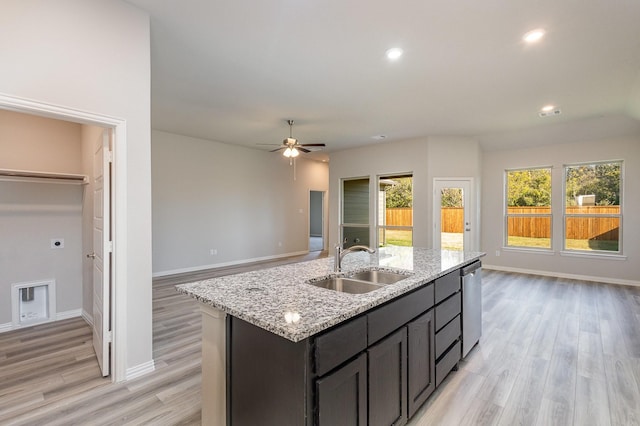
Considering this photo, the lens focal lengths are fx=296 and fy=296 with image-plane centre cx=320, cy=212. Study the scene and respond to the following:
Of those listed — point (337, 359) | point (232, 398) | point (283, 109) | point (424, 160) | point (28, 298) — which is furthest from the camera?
point (424, 160)

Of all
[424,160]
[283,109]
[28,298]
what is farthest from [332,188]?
[28,298]

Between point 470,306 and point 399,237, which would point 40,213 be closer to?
point 470,306

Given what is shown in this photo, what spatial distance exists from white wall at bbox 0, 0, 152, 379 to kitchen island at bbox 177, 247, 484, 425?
0.93 m

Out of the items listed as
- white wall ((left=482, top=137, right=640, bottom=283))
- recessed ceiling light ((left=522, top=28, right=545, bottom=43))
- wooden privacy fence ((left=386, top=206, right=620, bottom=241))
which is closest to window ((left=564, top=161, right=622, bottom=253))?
wooden privacy fence ((left=386, top=206, right=620, bottom=241))

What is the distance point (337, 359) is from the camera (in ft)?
4.33

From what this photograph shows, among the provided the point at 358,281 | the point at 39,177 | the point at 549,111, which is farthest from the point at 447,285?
the point at 549,111

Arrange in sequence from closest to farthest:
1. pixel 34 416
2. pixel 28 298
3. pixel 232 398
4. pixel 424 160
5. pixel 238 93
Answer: pixel 232 398 → pixel 34 416 → pixel 28 298 → pixel 238 93 → pixel 424 160

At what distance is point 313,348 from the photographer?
1221 millimetres

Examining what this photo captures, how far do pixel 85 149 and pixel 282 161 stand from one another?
5.05m

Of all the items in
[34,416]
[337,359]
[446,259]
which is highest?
[446,259]

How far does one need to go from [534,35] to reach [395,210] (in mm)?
4755

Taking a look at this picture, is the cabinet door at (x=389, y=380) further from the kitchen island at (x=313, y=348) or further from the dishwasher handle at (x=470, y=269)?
the dishwasher handle at (x=470, y=269)

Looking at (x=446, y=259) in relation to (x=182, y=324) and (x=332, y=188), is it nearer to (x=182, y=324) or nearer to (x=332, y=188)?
(x=182, y=324)

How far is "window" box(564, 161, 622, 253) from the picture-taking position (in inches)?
221
